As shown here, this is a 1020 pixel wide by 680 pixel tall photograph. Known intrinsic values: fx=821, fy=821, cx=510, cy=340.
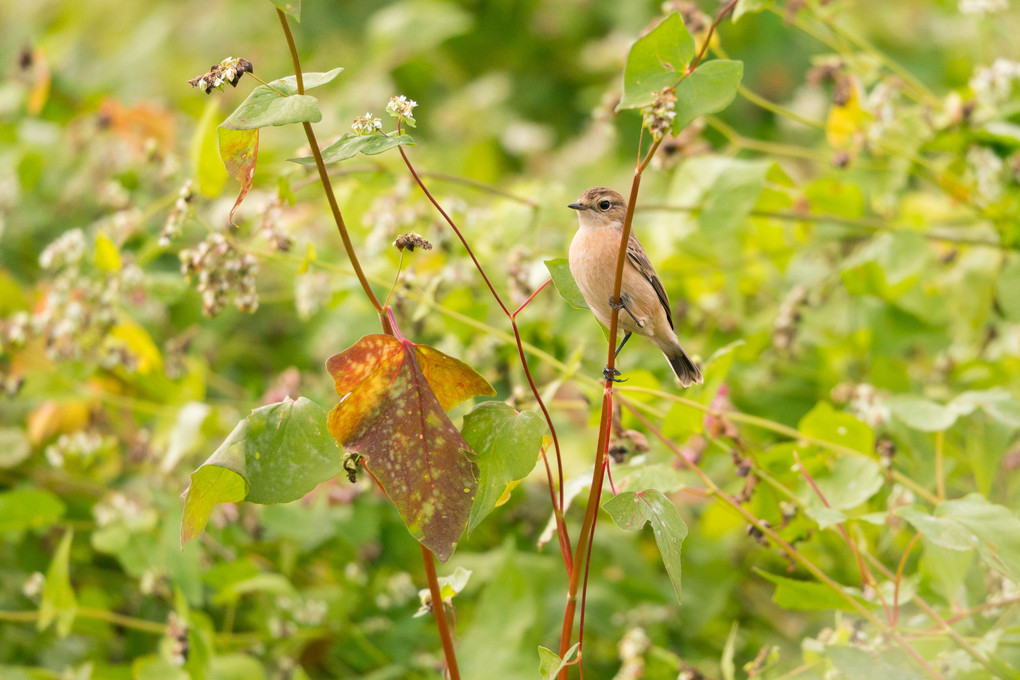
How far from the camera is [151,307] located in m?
2.83

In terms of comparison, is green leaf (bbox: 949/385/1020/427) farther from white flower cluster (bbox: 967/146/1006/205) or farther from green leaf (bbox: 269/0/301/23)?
green leaf (bbox: 269/0/301/23)

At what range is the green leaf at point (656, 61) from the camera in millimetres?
1039

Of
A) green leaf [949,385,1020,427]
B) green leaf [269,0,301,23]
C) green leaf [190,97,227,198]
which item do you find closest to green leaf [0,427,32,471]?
green leaf [190,97,227,198]

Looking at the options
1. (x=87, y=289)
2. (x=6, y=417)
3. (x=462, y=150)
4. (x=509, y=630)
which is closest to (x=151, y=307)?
→ (x=6, y=417)

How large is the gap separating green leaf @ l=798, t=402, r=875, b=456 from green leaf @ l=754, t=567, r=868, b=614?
16.3 inches

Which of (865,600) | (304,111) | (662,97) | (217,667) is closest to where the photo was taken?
(304,111)

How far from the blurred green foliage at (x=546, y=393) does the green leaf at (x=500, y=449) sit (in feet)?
1.34

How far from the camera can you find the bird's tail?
1.88m

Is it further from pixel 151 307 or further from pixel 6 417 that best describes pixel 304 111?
pixel 6 417

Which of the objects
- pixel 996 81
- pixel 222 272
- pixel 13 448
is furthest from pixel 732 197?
pixel 13 448

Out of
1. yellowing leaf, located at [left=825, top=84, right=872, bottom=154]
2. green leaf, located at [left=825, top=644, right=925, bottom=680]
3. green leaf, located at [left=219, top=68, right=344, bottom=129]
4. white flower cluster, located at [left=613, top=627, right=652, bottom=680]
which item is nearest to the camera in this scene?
green leaf, located at [left=219, top=68, right=344, bottom=129]

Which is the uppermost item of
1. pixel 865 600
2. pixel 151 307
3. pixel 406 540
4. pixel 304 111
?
pixel 304 111

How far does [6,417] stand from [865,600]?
106 inches

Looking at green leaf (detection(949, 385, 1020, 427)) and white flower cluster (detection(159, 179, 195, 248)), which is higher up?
white flower cluster (detection(159, 179, 195, 248))
